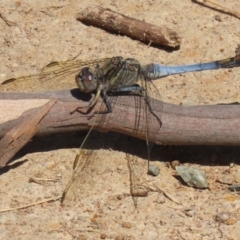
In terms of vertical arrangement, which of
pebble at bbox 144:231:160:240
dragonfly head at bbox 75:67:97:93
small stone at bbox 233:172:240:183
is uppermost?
dragonfly head at bbox 75:67:97:93

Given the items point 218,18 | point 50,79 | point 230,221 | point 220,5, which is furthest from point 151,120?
point 220,5

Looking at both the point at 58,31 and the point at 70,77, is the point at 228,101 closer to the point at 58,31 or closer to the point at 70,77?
the point at 70,77

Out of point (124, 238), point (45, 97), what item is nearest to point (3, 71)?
point (45, 97)

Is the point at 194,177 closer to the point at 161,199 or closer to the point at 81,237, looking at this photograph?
the point at 161,199

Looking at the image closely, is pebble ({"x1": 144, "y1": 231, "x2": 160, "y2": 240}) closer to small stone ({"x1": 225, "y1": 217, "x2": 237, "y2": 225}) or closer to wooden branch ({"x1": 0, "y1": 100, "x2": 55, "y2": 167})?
small stone ({"x1": 225, "y1": 217, "x2": 237, "y2": 225})

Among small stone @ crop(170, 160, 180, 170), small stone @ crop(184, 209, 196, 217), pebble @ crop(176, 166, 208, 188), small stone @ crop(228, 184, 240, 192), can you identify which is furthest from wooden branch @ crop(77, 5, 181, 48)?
small stone @ crop(184, 209, 196, 217)

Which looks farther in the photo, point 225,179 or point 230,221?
point 225,179
